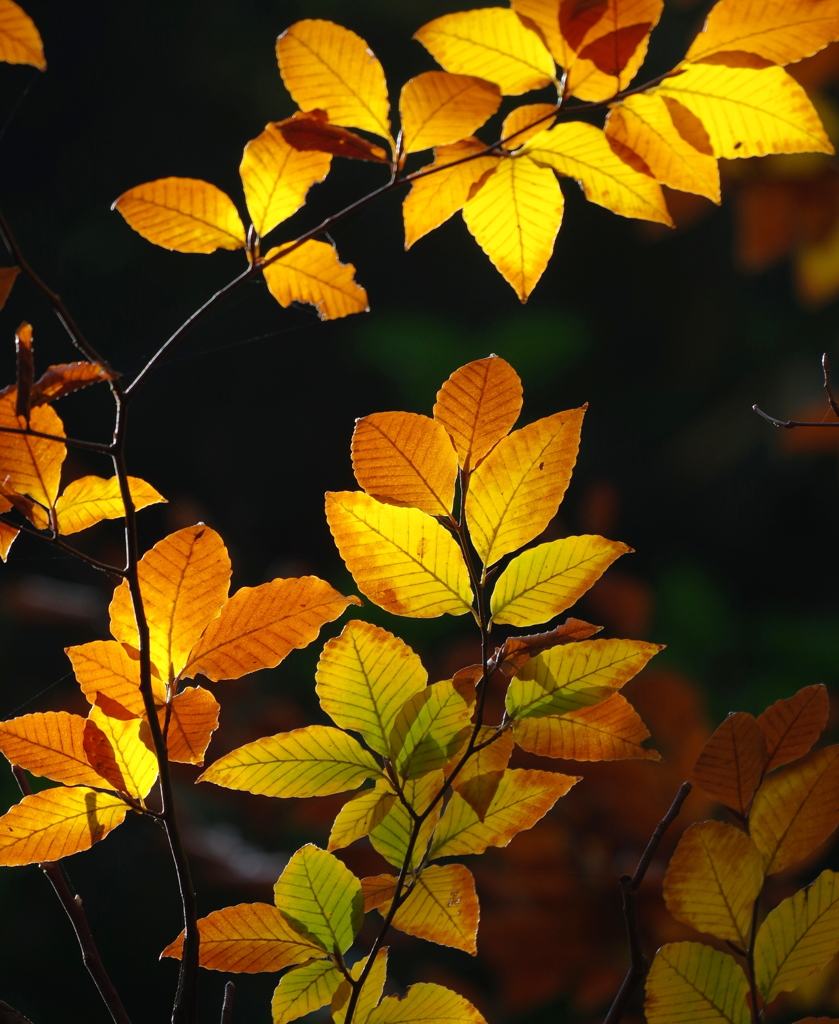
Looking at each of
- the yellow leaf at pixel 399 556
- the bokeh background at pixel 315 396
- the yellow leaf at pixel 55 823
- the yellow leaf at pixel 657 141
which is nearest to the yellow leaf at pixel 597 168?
the yellow leaf at pixel 657 141

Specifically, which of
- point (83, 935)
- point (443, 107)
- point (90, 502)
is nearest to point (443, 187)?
point (443, 107)

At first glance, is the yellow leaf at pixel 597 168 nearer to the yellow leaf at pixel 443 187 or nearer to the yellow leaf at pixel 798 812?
the yellow leaf at pixel 443 187

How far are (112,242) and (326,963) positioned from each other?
1205mm

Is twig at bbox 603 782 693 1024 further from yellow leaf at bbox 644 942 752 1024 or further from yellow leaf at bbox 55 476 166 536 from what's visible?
yellow leaf at bbox 55 476 166 536

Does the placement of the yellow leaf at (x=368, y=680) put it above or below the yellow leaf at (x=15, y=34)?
below

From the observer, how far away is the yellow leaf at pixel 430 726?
231mm

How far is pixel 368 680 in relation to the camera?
24 cm

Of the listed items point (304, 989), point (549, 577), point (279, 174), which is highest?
point (279, 174)

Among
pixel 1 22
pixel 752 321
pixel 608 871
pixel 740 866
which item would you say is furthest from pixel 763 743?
pixel 752 321

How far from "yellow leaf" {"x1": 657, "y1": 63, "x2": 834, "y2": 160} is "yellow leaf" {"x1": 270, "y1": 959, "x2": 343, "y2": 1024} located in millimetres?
258

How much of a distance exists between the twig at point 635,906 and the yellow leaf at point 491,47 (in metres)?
0.20

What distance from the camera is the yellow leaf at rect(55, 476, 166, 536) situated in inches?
9.8

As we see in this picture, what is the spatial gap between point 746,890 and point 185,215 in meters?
0.25

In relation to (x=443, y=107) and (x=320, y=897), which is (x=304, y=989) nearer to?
(x=320, y=897)
